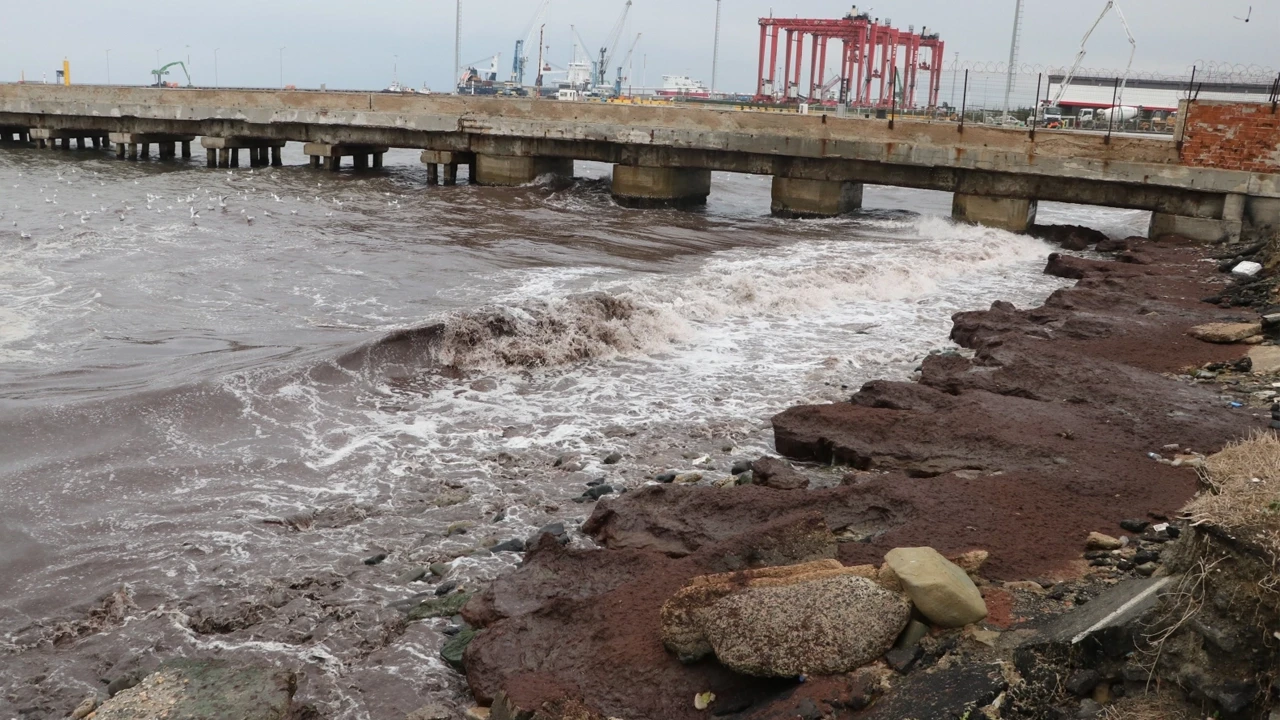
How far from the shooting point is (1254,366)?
1030 cm

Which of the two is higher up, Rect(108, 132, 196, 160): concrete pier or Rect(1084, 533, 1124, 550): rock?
Rect(108, 132, 196, 160): concrete pier

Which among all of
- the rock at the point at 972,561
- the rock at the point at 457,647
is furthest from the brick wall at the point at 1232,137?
the rock at the point at 457,647

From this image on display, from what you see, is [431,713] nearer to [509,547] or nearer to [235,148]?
[509,547]

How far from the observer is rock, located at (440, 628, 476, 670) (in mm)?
5660

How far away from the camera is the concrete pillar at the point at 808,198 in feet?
89.0

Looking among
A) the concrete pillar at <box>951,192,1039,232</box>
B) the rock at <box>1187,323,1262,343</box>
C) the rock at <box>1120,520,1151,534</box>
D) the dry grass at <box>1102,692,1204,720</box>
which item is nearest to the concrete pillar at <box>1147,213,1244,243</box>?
the concrete pillar at <box>951,192,1039,232</box>

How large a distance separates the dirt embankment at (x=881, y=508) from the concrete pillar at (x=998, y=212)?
1410cm

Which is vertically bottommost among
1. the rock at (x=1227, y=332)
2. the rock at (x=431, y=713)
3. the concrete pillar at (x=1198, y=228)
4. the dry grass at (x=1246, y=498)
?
the rock at (x=431, y=713)

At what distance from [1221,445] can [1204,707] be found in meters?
4.47


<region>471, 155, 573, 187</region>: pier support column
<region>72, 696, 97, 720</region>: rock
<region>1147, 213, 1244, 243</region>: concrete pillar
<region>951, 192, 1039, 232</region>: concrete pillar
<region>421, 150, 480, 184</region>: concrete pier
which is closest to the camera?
<region>72, 696, 97, 720</region>: rock

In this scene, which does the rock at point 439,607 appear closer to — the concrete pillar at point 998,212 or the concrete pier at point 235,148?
the concrete pillar at point 998,212

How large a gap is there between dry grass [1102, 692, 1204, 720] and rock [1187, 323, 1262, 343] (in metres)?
8.80

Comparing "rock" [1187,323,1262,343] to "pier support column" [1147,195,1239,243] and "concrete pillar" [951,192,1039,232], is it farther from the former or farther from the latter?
"concrete pillar" [951,192,1039,232]

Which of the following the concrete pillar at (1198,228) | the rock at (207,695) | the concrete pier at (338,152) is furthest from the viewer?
the concrete pier at (338,152)
